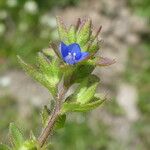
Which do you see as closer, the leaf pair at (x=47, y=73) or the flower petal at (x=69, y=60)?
the flower petal at (x=69, y=60)

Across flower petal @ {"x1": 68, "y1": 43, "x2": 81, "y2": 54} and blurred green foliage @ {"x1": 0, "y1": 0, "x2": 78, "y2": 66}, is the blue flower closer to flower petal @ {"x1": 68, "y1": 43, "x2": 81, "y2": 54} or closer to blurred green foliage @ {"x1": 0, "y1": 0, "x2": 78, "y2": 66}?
flower petal @ {"x1": 68, "y1": 43, "x2": 81, "y2": 54}

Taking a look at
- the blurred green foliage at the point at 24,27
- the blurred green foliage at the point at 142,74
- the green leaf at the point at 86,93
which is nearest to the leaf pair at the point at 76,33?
the green leaf at the point at 86,93

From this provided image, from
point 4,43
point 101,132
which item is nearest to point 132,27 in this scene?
point 4,43

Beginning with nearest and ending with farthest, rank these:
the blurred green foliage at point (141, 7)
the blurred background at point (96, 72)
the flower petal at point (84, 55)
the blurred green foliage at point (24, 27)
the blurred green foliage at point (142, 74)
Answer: the flower petal at point (84, 55), the blurred background at point (96, 72), the blurred green foliage at point (142, 74), the blurred green foliage at point (24, 27), the blurred green foliage at point (141, 7)

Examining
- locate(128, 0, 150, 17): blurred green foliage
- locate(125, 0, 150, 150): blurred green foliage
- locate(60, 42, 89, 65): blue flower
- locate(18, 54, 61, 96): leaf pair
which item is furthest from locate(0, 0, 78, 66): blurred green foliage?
locate(60, 42, 89, 65): blue flower

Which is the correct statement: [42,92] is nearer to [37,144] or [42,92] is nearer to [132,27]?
[132,27]

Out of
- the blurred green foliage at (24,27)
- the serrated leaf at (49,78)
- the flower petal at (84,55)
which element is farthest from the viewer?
the blurred green foliage at (24,27)

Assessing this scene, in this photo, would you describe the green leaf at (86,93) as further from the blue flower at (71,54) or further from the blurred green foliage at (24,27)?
the blurred green foliage at (24,27)

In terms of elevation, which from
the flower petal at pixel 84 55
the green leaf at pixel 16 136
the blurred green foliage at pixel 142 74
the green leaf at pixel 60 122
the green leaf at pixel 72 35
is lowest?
the blurred green foliage at pixel 142 74
